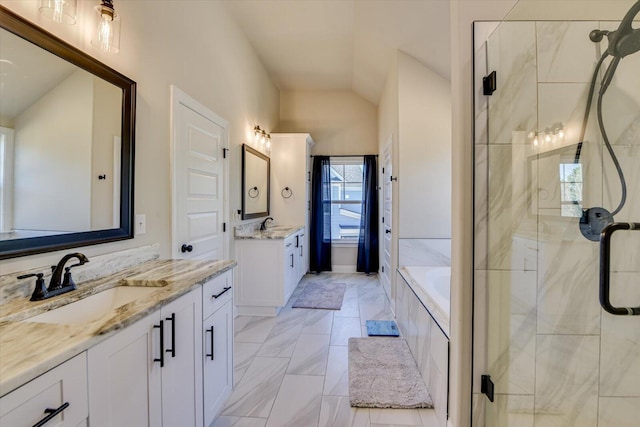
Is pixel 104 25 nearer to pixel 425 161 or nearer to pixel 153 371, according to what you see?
pixel 153 371

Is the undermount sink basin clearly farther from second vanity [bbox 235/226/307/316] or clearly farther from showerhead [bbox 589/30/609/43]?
showerhead [bbox 589/30/609/43]

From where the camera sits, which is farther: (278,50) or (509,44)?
(278,50)

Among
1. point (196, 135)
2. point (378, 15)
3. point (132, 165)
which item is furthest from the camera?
point (378, 15)

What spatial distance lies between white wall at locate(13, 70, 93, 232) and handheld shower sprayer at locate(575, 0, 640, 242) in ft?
7.38

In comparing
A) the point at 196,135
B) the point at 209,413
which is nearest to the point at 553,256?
the point at 209,413

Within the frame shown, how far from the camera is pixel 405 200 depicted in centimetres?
316

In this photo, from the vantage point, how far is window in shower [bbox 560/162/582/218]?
4.21 feet

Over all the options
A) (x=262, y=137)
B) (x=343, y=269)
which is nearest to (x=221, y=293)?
(x=262, y=137)

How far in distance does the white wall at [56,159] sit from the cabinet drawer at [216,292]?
24.9 inches

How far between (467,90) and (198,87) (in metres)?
2.08

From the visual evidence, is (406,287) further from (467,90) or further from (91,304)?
(91,304)

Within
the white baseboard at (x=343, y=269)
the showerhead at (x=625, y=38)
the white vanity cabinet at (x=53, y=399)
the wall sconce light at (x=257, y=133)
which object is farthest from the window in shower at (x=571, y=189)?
the white baseboard at (x=343, y=269)

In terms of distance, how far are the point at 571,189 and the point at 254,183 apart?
10.7 feet

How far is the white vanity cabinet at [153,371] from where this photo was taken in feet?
2.81
